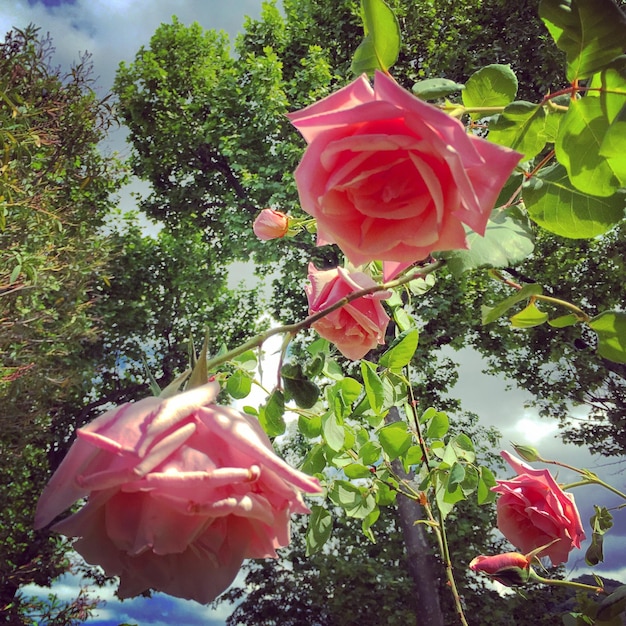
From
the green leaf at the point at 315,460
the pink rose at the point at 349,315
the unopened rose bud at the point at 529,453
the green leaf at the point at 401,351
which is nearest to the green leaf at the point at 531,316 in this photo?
the pink rose at the point at 349,315

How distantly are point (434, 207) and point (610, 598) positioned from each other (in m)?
0.46

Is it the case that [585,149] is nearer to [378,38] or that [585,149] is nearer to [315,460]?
[378,38]

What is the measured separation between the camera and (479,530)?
615 centimetres

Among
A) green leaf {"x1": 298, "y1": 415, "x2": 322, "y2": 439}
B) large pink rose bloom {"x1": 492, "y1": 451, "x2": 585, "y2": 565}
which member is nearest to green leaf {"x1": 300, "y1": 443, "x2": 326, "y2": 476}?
green leaf {"x1": 298, "y1": 415, "x2": 322, "y2": 439}

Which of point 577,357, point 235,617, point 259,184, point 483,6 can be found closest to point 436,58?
point 483,6

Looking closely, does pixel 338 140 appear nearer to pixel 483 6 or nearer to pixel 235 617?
pixel 235 617

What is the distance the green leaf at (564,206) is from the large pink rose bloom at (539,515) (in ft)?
1.49

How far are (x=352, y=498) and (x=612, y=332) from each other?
60 centimetres

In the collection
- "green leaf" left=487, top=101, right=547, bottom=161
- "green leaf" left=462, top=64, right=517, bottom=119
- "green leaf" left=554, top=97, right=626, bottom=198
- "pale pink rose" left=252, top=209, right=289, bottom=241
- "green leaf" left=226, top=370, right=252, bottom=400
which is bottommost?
"green leaf" left=226, top=370, right=252, bottom=400

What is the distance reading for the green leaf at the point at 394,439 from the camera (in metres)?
0.83

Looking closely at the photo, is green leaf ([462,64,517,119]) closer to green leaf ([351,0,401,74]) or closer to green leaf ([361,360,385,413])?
green leaf ([351,0,401,74])

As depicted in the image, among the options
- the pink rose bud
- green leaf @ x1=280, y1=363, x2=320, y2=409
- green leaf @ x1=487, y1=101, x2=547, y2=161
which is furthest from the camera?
the pink rose bud

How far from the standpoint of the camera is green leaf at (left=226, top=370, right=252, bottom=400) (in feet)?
2.94

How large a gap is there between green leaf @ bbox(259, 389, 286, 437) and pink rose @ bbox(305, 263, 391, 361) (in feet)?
0.27
